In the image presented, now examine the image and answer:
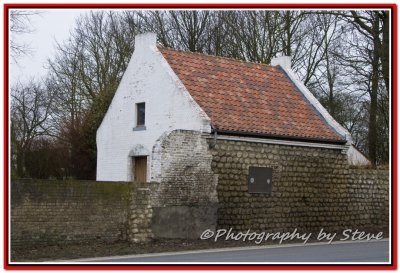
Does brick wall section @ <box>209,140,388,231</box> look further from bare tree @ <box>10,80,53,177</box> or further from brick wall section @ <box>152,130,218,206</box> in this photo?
bare tree @ <box>10,80,53,177</box>

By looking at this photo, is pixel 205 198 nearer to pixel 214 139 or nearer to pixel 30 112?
pixel 214 139

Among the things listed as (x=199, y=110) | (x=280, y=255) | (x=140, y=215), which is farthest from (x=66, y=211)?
(x=280, y=255)

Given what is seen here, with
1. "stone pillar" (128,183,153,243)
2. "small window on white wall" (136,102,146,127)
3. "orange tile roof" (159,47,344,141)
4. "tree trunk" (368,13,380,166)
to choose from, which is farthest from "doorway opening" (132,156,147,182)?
"tree trunk" (368,13,380,166)

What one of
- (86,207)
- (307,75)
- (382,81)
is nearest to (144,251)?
(86,207)

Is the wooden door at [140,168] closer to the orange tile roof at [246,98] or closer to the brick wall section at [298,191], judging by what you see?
the orange tile roof at [246,98]

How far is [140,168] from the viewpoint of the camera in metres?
26.1

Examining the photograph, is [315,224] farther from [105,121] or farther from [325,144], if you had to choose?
[105,121]

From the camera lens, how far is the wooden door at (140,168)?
2581 centimetres

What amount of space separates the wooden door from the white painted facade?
0.73ft

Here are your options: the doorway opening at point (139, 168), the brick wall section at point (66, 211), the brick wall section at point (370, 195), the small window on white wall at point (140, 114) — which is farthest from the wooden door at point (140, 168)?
the brick wall section at point (370, 195)

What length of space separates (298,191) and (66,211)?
356 inches

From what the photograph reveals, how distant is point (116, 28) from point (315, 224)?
21.2 m

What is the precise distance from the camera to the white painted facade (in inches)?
952

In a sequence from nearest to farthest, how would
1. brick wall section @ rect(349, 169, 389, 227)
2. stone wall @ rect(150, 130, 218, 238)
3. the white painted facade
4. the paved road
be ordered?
the paved road < stone wall @ rect(150, 130, 218, 238) < the white painted facade < brick wall section @ rect(349, 169, 389, 227)
